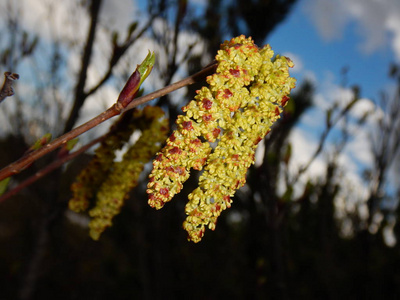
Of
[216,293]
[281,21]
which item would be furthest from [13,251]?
[281,21]

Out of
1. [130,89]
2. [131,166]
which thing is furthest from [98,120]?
[131,166]

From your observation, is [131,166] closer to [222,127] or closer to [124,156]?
[124,156]

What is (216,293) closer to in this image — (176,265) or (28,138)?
(176,265)

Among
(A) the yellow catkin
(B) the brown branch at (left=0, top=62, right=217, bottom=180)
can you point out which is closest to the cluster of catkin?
(A) the yellow catkin

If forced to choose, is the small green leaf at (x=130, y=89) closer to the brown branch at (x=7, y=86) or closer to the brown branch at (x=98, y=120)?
the brown branch at (x=98, y=120)

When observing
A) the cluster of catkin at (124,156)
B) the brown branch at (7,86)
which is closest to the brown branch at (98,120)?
the brown branch at (7,86)

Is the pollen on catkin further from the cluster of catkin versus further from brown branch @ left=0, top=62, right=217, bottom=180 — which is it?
the cluster of catkin
